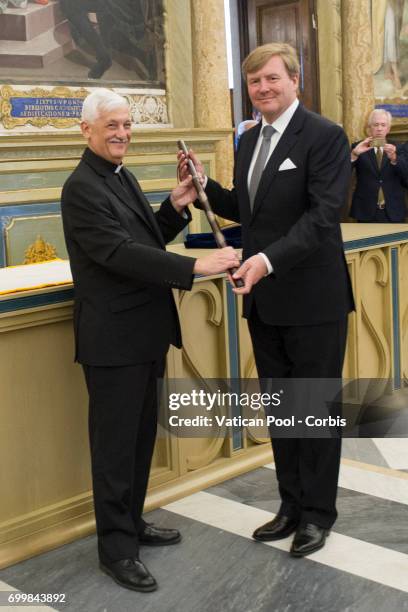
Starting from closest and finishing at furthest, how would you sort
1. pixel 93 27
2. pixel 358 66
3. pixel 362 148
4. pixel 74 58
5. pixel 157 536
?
pixel 157 536
pixel 74 58
pixel 93 27
pixel 362 148
pixel 358 66

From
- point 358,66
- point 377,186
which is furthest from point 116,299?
point 358,66

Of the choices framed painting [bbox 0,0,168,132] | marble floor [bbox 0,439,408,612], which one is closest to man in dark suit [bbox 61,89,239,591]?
marble floor [bbox 0,439,408,612]

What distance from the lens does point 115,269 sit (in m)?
2.86

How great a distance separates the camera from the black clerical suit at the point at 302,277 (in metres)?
3.00

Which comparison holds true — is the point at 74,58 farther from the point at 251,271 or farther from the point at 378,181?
the point at 251,271

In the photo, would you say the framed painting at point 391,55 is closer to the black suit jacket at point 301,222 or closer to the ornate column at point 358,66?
the ornate column at point 358,66

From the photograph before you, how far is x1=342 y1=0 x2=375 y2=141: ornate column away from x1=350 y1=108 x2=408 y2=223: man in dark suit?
75 centimetres

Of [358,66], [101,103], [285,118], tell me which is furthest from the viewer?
[358,66]

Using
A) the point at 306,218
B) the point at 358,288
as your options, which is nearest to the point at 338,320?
the point at 306,218

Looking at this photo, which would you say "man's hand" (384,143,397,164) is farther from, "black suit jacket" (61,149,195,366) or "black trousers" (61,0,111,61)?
"black suit jacket" (61,149,195,366)

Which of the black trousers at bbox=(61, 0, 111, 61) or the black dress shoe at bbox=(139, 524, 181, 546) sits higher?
the black trousers at bbox=(61, 0, 111, 61)

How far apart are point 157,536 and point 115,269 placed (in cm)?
107

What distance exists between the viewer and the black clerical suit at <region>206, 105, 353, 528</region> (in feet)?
9.83

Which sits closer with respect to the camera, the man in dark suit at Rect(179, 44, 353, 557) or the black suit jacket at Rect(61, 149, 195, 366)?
the black suit jacket at Rect(61, 149, 195, 366)
